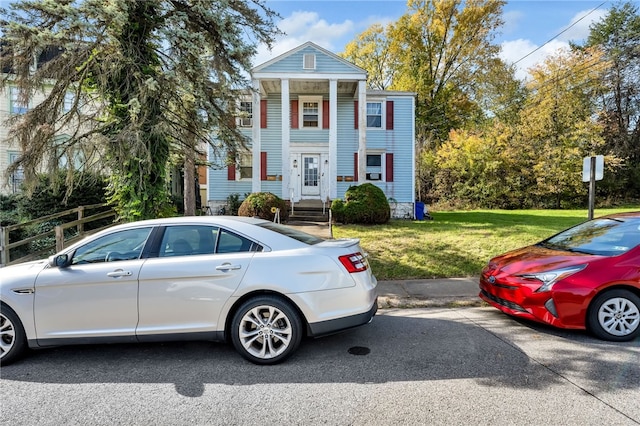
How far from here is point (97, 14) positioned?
22.7 feet

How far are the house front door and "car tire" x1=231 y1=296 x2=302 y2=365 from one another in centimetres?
1416

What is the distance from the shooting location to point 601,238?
494 cm

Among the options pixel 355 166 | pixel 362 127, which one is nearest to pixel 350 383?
pixel 362 127

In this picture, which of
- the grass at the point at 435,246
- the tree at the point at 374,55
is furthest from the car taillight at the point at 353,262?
the tree at the point at 374,55

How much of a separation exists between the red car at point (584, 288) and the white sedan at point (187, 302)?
218 centimetres

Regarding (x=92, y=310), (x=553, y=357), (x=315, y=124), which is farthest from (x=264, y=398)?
(x=315, y=124)

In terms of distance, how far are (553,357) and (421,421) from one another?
1895 mm

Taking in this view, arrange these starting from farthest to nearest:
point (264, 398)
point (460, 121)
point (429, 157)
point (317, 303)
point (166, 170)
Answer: point (460, 121) → point (429, 157) → point (166, 170) → point (317, 303) → point (264, 398)

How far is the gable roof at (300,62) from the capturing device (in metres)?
16.0

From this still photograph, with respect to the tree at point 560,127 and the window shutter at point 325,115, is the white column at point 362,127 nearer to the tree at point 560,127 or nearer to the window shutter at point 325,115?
the window shutter at point 325,115

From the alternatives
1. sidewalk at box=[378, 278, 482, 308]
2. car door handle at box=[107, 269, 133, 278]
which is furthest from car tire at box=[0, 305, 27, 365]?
sidewalk at box=[378, 278, 482, 308]

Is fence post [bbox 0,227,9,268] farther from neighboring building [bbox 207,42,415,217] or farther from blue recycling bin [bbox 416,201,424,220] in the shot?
blue recycling bin [bbox 416,201,424,220]

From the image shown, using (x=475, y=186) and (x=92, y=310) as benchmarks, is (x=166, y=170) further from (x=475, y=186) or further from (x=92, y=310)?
(x=475, y=186)

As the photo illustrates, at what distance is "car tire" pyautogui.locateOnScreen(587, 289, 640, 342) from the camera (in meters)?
4.17
